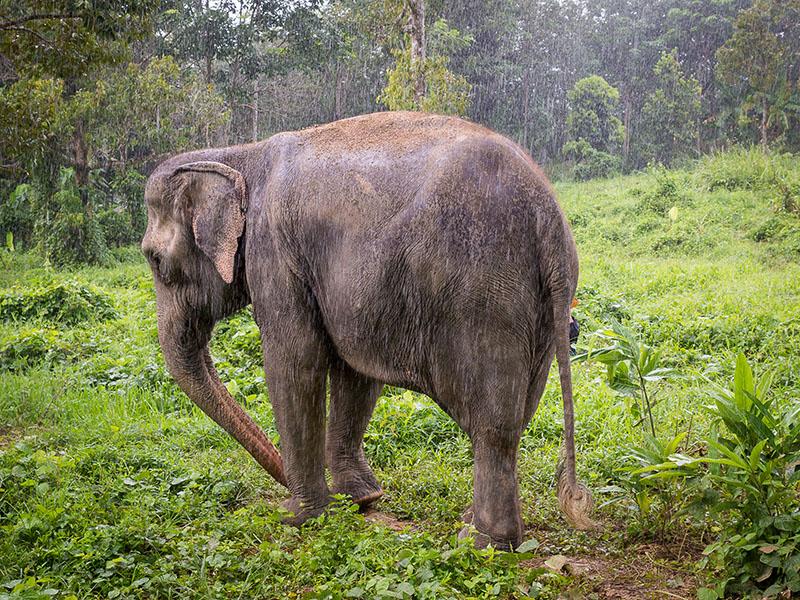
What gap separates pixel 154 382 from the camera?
5898mm

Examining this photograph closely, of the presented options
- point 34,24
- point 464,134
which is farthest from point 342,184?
point 34,24

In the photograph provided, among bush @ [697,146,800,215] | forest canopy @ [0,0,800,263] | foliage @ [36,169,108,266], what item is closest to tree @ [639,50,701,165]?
forest canopy @ [0,0,800,263]

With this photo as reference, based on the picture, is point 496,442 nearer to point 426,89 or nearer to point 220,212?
point 220,212

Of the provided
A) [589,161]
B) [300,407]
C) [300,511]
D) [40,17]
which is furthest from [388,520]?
[589,161]

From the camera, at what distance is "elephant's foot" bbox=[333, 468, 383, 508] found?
12.9 ft

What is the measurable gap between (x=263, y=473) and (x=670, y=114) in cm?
1501

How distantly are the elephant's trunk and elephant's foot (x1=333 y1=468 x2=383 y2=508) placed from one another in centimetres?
27

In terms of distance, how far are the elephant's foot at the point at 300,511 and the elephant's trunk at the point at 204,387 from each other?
0.19m

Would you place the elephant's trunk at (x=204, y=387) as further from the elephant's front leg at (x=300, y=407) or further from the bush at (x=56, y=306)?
the bush at (x=56, y=306)

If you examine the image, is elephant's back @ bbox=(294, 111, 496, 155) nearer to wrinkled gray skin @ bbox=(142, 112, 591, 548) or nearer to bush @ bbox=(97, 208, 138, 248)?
wrinkled gray skin @ bbox=(142, 112, 591, 548)

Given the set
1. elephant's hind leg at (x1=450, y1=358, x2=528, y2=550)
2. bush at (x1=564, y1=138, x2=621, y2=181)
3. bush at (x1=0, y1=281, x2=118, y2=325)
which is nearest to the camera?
elephant's hind leg at (x1=450, y1=358, x2=528, y2=550)

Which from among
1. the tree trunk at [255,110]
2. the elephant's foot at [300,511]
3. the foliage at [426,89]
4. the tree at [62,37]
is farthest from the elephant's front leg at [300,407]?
the tree trunk at [255,110]

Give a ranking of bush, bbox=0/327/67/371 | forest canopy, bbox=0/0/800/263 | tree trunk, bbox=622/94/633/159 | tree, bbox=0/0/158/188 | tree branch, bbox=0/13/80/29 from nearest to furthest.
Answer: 1. tree branch, bbox=0/13/80/29
2. tree, bbox=0/0/158/188
3. bush, bbox=0/327/67/371
4. forest canopy, bbox=0/0/800/263
5. tree trunk, bbox=622/94/633/159

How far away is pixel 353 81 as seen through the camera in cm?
1599
